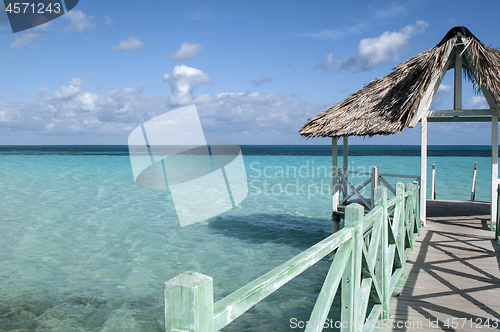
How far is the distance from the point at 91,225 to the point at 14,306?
18.5ft

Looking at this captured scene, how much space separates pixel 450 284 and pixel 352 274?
262 centimetres

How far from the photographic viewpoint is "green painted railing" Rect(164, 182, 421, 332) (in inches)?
40.7

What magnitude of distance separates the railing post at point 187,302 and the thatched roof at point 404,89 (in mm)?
6330

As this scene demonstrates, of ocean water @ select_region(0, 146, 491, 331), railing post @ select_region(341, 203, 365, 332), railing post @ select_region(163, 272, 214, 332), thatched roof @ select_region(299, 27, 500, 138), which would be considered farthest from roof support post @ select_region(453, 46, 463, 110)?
railing post @ select_region(163, 272, 214, 332)

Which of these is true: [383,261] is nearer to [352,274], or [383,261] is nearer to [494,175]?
[352,274]

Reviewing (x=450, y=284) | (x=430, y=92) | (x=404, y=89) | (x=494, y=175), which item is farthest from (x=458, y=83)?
(x=450, y=284)

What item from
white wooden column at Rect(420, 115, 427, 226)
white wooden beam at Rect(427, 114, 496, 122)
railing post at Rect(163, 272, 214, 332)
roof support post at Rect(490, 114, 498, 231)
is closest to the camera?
railing post at Rect(163, 272, 214, 332)

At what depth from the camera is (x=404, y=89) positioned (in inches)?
289

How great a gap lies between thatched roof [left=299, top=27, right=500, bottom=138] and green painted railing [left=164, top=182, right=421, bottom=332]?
291 centimetres

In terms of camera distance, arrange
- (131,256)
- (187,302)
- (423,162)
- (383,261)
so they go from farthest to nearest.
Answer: (131,256)
(423,162)
(383,261)
(187,302)

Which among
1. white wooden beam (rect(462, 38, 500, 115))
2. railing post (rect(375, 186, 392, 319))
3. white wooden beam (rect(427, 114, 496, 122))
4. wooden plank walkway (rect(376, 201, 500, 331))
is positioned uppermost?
white wooden beam (rect(462, 38, 500, 115))

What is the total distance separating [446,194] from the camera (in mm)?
17469

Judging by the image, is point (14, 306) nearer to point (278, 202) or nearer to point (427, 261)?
point (427, 261)

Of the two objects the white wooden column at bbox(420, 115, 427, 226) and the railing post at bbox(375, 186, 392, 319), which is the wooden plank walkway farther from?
the white wooden column at bbox(420, 115, 427, 226)
